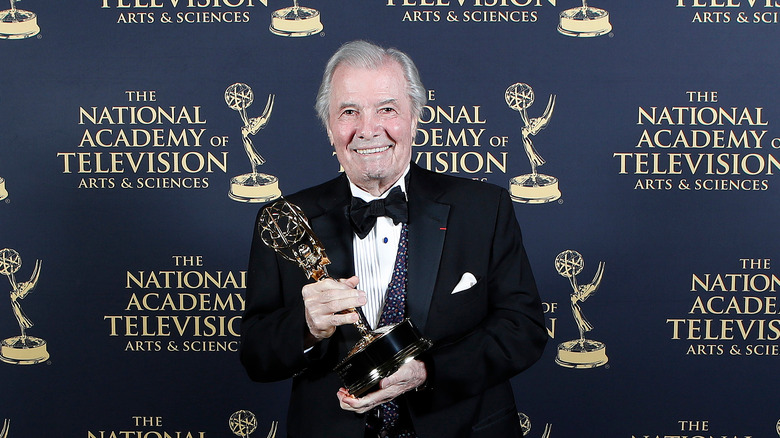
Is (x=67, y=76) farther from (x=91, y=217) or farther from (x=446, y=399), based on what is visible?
(x=446, y=399)

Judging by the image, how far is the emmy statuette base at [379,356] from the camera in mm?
1403

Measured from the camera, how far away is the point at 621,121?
8.86ft

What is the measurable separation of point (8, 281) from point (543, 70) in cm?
217

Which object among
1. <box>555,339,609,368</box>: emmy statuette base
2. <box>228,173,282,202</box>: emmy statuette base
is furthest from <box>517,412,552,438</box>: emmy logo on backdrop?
<box>228,173,282,202</box>: emmy statuette base

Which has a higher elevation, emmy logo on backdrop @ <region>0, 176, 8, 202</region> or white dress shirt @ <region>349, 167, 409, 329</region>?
emmy logo on backdrop @ <region>0, 176, 8, 202</region>

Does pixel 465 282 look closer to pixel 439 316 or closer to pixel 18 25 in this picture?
pixel 439 316

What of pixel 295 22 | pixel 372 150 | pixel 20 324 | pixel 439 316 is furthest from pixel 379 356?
pixel 20 324

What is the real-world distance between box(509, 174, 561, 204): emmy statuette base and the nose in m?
1.21

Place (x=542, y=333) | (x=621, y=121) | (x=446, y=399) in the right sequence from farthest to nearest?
(x=621, y=121) → (x=542, y=333) → (x=446, y=399)

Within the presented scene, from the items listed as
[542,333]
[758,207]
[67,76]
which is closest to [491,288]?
[542,333]

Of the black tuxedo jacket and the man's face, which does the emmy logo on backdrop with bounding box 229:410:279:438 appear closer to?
the black tuxedo jacket

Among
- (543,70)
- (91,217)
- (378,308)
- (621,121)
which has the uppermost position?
(543,70)

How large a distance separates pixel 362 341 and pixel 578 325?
1.55 metres

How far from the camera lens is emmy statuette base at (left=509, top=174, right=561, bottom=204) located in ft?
8.97
